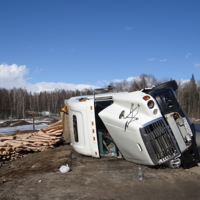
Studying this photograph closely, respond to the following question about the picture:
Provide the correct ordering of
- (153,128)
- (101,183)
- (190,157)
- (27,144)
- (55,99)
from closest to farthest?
(101,183) < (153,128) < (190,157) < (27,144) < (55,99)

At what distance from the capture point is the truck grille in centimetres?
527

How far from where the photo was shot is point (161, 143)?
5.31 m

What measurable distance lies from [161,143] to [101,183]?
154cm

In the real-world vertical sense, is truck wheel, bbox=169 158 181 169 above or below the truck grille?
below

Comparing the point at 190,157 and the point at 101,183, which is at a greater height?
the point at 190,157

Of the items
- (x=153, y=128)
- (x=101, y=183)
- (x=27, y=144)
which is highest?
(x=153, y=128)

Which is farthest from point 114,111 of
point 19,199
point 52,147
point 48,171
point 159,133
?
point 52,147

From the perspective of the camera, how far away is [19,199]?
441 cm

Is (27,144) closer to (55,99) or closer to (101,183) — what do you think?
(101,183)

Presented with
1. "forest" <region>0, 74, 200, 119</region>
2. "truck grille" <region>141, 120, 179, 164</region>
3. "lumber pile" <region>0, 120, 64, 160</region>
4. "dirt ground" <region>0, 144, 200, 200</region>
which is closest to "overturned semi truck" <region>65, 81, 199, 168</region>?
"truck grille" <region>141, 120, 179, 164</region>

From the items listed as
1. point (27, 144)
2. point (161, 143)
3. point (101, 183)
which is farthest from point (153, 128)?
point (27, 144)

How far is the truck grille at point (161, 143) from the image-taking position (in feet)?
17.3

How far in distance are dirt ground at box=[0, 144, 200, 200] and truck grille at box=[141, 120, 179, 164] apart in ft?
1.44

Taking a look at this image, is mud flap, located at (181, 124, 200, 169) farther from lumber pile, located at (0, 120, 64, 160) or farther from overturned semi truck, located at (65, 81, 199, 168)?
lumber pile, located at (0, 120, 64, 160)
